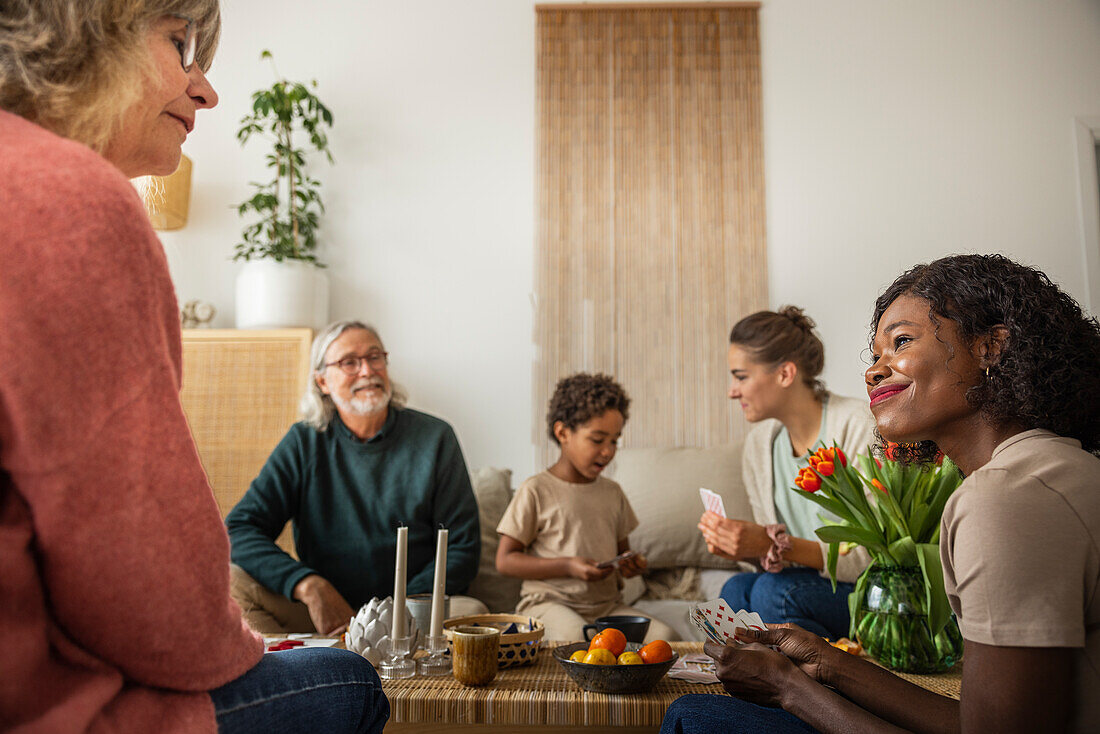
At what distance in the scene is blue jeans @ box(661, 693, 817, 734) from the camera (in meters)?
1.06

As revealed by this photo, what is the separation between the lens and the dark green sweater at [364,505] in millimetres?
2332

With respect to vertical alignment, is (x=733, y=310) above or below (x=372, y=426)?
above

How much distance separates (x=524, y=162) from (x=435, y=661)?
249cm

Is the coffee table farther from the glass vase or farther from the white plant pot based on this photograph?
the white plant pot

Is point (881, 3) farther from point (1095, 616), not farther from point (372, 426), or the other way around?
point (1095, 616)

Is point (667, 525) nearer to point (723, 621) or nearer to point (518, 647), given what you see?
point (518, 647)

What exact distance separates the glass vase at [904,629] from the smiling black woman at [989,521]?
1.10ft

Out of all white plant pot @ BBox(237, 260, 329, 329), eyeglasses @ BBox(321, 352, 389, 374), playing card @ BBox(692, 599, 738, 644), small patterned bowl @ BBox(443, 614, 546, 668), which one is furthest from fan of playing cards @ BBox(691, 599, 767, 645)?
white plant pot @ BBox(237, 260, 329, 329)

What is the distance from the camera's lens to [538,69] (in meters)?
3.55

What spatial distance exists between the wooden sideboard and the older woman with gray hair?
241 centimetres

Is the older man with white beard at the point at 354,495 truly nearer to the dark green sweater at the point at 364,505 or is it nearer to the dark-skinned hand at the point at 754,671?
the dark green sweater at the point at 364,505

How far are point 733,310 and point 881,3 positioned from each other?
61.2 inches

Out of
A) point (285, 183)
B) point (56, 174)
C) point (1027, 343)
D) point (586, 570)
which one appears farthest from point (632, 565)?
point (285, 183)

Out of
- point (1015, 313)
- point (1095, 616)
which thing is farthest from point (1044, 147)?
point (1095, 616)
